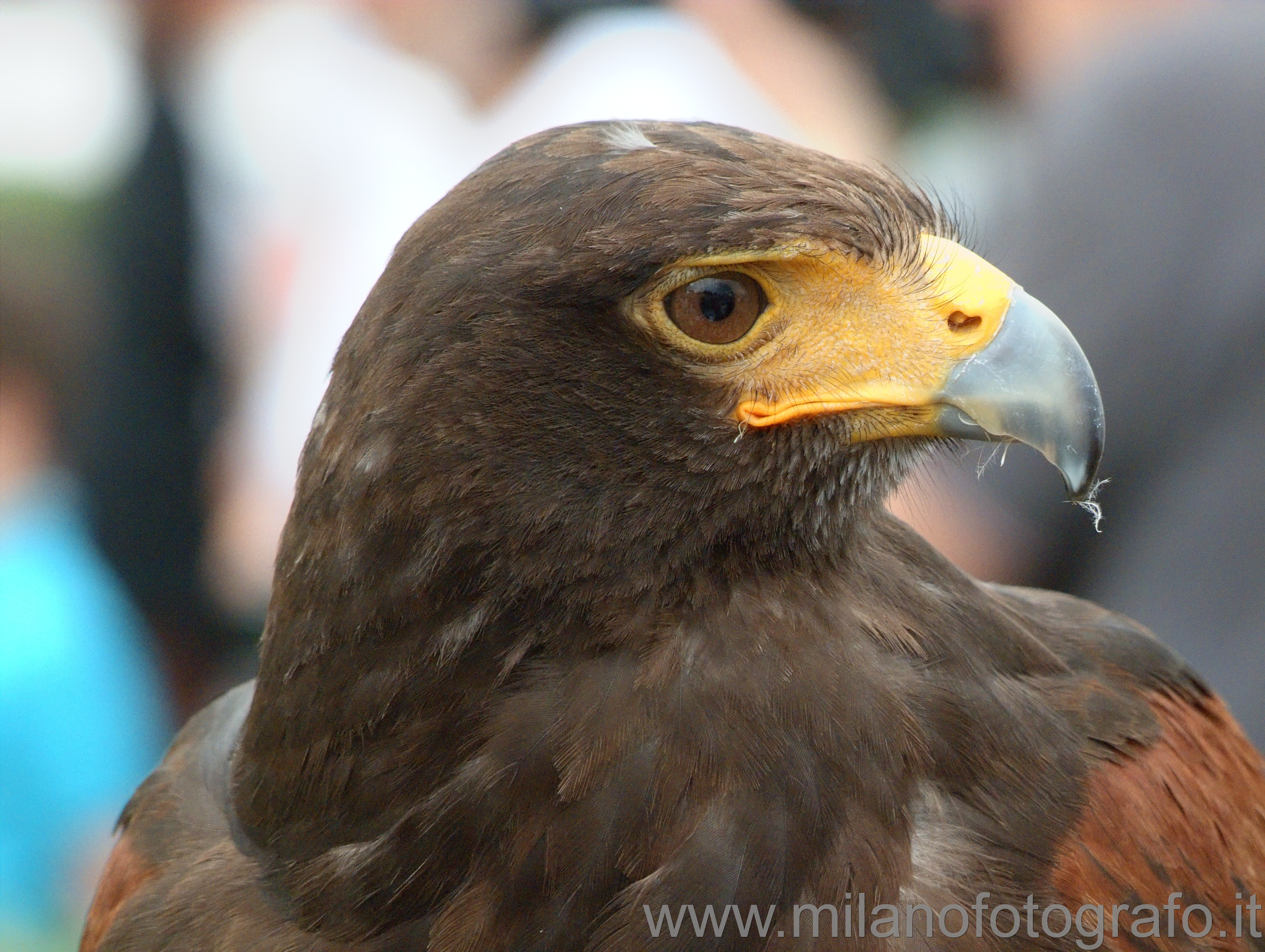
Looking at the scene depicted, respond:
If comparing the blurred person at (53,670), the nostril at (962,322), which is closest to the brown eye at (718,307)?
the nostril at (962,322)

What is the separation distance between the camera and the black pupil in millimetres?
1917

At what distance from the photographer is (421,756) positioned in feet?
6.53

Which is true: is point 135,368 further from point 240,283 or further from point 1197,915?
point 1197,915

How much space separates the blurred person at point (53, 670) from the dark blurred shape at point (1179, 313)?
11.8ft

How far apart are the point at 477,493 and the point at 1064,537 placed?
215 cm

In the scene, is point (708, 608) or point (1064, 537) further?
point (1064, 537)

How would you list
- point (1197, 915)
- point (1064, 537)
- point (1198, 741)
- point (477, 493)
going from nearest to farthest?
1. point (477, 493)
2. point (1197, 915)
3. point (1198, 741)
4. point (1064, 537)

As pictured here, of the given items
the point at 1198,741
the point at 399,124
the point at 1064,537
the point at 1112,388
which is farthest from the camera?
the point at 399,124

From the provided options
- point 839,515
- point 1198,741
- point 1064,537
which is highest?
point 839,515

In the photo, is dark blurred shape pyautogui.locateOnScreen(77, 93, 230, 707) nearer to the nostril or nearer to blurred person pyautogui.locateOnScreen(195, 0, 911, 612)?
blurred person pyautogui.locateOnScreen(195, 0, 911, 612)

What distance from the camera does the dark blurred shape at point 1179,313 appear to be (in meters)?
3.17

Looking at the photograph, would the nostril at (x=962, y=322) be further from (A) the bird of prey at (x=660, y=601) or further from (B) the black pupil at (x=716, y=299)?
(B) the black pupil at (x=716, y=299)

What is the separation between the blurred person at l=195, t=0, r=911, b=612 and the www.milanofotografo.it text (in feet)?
8.90

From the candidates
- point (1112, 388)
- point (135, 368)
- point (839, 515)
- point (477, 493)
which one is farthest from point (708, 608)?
point (135, 368)
